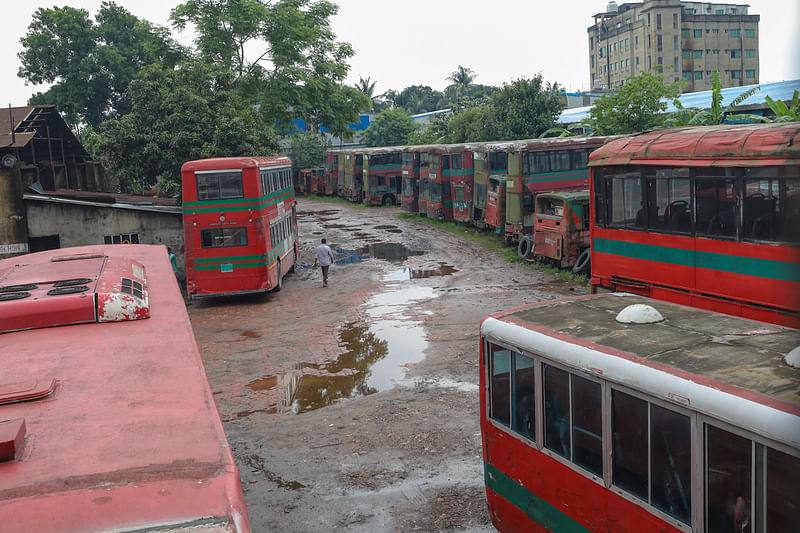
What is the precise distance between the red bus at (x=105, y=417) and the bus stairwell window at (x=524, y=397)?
2.53 metres

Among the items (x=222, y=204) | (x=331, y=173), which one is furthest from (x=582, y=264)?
(x=331, y=173)

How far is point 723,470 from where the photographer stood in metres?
4.26

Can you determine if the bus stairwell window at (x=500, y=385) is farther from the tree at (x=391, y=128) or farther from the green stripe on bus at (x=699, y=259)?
the tree at (x=391, y=128)

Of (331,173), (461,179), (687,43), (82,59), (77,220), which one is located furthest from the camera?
(687,43)

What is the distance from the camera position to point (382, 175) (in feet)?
156

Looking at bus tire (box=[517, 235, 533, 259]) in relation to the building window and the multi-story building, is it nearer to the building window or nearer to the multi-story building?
the building window

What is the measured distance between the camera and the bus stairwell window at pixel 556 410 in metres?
5.61

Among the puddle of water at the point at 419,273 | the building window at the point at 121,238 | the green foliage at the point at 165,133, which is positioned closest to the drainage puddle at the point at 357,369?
the puddle of water at the point at 419,273

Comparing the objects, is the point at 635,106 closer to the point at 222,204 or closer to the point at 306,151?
the point at 222,204

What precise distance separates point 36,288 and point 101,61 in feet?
148

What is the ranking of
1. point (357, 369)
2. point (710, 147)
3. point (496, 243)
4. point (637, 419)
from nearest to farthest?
point (637, 419) < point (710, 147) < point (357, 369) < point (496, 243)

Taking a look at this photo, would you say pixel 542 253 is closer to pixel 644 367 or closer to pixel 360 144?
pixel 644 367

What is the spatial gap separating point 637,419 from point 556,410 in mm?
916

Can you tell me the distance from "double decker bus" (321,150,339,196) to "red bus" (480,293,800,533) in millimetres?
49203
